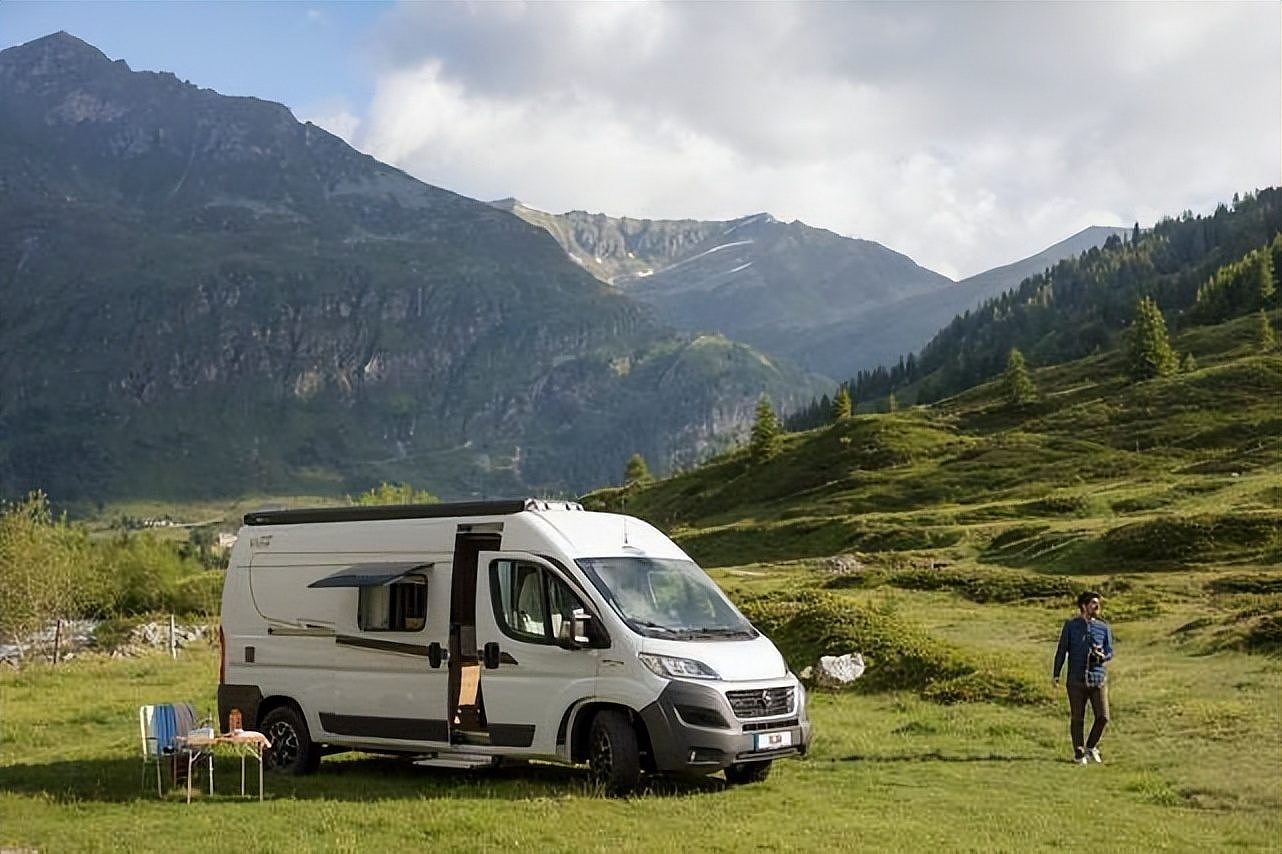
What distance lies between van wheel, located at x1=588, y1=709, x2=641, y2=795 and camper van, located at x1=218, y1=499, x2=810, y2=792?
0.02 meters

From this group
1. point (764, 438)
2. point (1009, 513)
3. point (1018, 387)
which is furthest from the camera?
point (764, 438)

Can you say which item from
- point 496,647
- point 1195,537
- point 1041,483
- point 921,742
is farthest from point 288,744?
point 1041,483

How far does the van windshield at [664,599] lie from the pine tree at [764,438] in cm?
13294

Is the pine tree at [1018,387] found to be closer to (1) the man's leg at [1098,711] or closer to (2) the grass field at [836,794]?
(2) the grass field at [836,794]

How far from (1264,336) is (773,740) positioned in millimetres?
151680

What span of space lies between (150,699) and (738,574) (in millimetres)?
44866

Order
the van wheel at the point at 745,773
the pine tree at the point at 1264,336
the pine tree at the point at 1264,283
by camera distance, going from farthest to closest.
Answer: the pine tree at the point at 1264,283
the pine tree at the point at 1264,336
the van wheel at the point at 745,773

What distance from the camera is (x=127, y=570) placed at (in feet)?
385

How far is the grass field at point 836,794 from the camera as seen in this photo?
14391mm

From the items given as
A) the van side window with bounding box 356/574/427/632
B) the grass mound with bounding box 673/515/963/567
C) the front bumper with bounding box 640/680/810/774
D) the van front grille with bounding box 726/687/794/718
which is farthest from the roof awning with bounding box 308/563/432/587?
the grass mound with bounding box 673/515/963/567

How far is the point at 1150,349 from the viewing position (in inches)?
5679

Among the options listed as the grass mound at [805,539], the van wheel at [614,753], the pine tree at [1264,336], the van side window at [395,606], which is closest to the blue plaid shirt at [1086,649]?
the van wheel at [614,753]

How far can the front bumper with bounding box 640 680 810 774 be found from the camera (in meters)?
16.5

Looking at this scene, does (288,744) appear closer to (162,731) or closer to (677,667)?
(162,731)
